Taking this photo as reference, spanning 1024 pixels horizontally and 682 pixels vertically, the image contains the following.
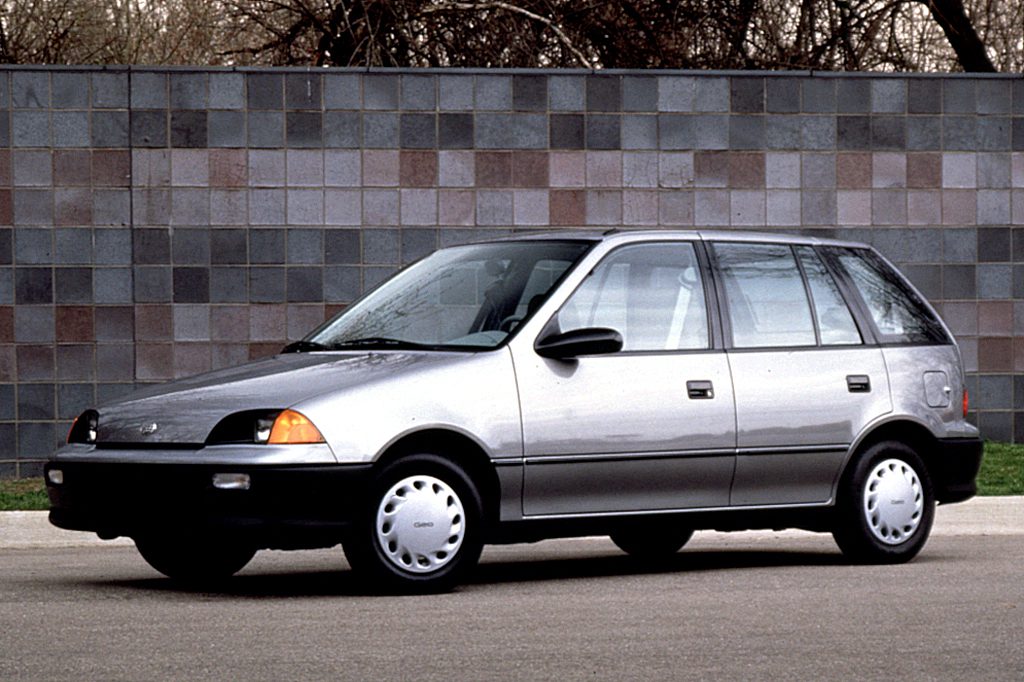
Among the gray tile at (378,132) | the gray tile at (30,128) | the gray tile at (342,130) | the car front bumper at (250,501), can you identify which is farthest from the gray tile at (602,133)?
the car front bumper at (250,501)

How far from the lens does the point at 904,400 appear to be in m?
10.2

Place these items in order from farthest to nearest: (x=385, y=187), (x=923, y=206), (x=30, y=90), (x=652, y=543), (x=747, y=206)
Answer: (x=923, y=206) < (x=747, y=206) < (x=385, y=187) < (x=30, y=90) < (x=652, y=543)

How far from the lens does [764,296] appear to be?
998 cm

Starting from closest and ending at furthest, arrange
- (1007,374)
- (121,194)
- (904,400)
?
1. (904,400)
2. (121,194)
3. (1007,374)

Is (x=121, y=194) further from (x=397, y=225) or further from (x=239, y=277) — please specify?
(x=397, y=225)

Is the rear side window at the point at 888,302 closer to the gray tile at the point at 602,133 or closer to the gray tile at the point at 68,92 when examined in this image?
the gray tile at the point at 602,133

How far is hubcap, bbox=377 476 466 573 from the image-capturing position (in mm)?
8508

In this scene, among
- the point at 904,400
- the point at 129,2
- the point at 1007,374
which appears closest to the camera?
the point at 904,400

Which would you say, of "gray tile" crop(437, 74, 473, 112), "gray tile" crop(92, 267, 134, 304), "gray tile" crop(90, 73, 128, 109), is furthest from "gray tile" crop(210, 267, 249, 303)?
"gray tile" crop(437, 74, 473, 112)

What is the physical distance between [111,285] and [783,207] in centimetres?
507

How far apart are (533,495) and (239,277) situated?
6.50 meters

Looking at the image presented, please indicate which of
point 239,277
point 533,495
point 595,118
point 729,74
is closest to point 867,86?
point 729,74

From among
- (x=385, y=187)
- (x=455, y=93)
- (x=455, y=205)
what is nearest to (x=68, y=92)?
(x=385, y=187)

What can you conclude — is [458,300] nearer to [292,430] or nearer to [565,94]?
[292,430]
